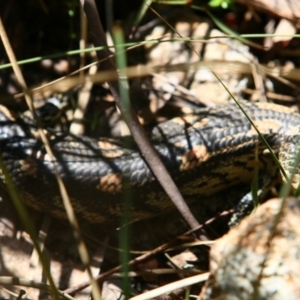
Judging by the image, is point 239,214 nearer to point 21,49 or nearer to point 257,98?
point 257,98

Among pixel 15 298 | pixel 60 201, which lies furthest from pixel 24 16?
pixel 15 298

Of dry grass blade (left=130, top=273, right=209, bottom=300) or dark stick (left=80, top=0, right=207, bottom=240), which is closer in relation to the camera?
dry grass blade (left=130, top=273, right=209, bottom=300)

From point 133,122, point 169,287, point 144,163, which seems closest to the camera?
point 169,287

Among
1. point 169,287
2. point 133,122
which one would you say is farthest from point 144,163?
point 169,287

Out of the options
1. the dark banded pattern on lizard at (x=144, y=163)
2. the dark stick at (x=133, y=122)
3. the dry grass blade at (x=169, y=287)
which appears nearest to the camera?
→ the dry grass blade at (x=169, y=287)

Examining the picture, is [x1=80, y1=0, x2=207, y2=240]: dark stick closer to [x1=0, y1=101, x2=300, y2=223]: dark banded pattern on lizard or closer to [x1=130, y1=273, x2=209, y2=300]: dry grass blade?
[x1=0, y1=101, x2=300, y2=223]: dark banded pattern on lizard

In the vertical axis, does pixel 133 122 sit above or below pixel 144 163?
above

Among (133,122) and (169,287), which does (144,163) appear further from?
(169,287)

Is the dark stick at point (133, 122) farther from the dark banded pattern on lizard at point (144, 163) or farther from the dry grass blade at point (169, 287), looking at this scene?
the dry grass blade at point (169, 287)

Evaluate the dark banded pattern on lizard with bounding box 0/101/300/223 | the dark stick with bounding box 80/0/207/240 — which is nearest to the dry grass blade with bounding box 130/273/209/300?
the dark stick with bounding box 80/0/207/240

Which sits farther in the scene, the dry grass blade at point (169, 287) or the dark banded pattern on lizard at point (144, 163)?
the dark banded pattern on lizard at point (144, 163)

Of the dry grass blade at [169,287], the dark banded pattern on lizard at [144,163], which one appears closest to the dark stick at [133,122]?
the dark banded pattern on lizard at [144,163]
